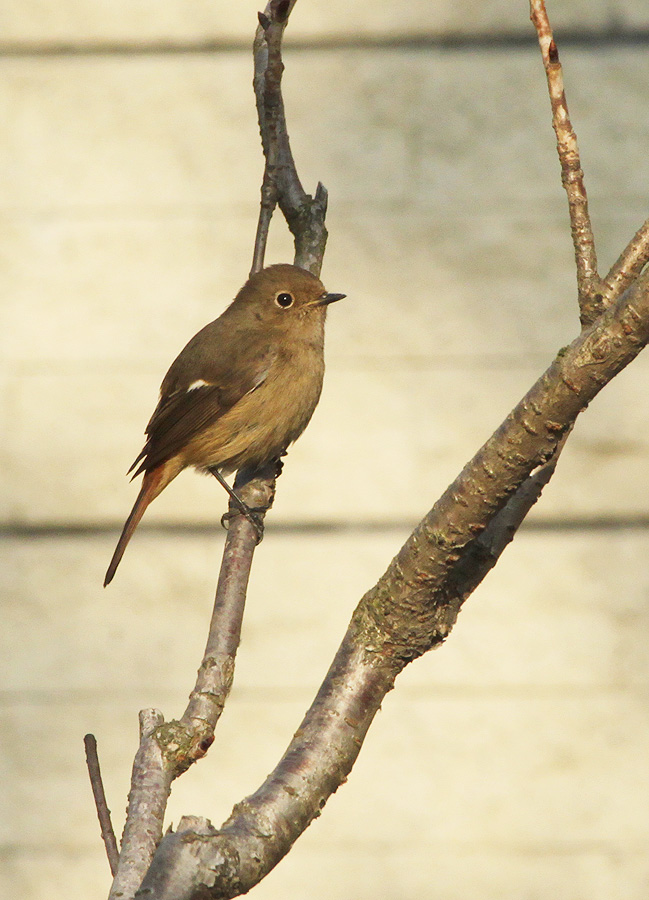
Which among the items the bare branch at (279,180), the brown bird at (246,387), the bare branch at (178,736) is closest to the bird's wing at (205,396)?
the brown bird at (246,387)

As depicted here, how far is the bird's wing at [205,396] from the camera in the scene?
2.81 metres

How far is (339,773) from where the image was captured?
1.32 meters

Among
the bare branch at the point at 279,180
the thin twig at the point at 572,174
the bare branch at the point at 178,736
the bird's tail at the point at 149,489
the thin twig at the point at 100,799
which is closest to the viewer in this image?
the bare branch at the point at 178,736

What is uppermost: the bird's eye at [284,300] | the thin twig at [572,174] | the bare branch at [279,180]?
the bird's eye at [284,300]

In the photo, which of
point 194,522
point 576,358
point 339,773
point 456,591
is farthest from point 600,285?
point 194,522

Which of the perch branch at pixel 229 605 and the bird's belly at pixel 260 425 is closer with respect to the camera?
the perch branch at pixel 229 605

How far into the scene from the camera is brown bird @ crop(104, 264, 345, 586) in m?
2.77

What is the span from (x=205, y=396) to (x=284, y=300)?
0.33 meters

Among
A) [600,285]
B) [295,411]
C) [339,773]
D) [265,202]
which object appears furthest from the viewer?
[295,411]

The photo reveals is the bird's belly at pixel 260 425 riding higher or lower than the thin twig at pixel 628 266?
higher

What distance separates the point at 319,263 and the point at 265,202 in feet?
0.77

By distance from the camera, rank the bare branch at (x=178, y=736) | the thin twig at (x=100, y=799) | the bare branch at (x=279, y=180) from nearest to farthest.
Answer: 1. the bare branch at (x=178, y=736)
2. the thin twig at (x=100, y=799)
3. the bare branch at (x=279, y=180)

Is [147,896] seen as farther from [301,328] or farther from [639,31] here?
[639,31]

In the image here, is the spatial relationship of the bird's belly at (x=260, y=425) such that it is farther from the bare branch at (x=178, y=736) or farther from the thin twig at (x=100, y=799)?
the thin twig at (x=100, y=799)
